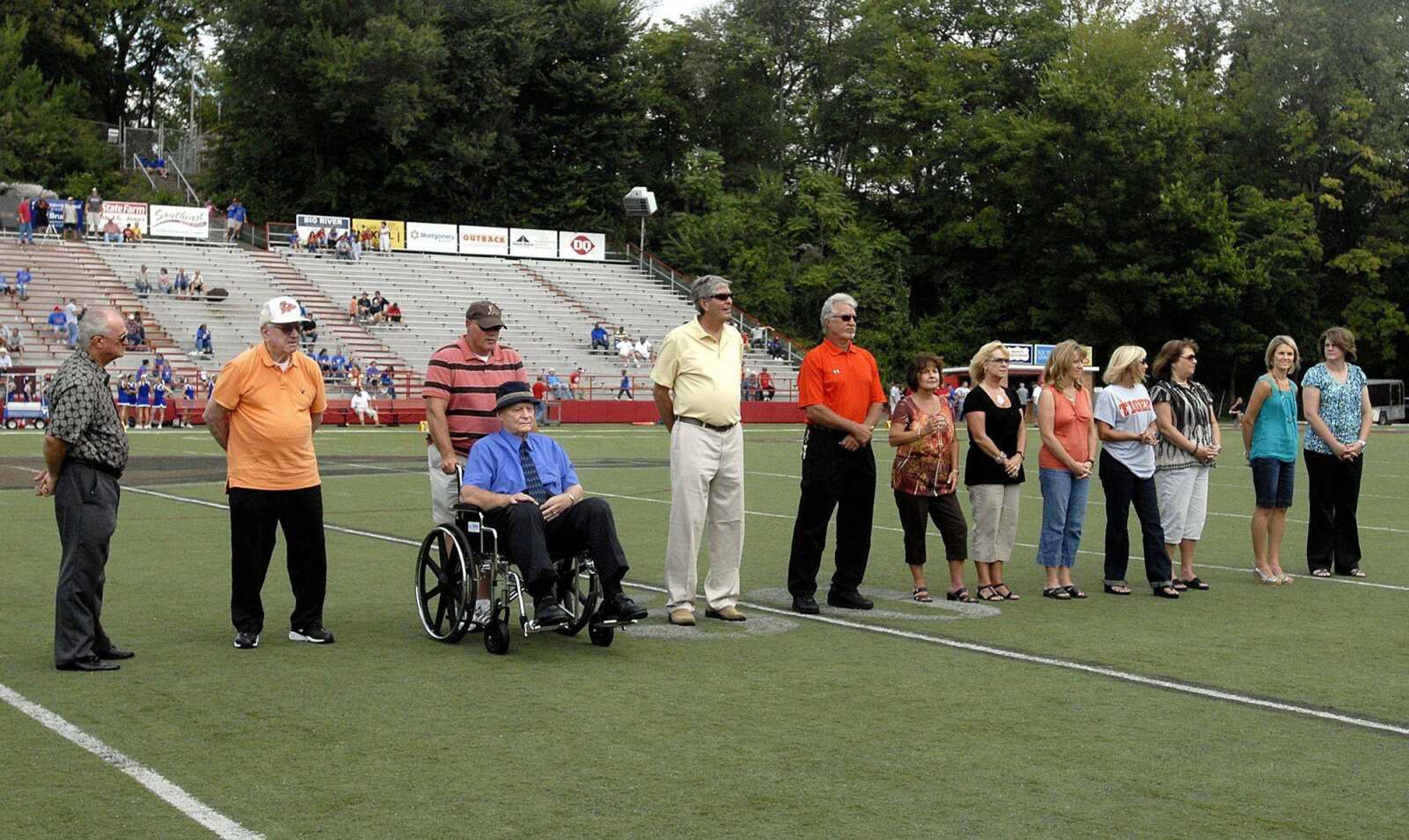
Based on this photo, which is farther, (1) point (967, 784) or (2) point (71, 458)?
(2) point (71, 458)

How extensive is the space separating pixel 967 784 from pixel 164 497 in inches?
565

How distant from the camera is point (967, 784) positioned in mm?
5863

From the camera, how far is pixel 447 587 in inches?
346

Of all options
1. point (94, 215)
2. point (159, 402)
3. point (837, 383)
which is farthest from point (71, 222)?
point (837, 383)

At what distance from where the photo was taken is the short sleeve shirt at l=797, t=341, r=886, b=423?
10.1 meters

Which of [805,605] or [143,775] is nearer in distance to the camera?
[143,775]

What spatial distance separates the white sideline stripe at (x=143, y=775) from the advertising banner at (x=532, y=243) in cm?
5310

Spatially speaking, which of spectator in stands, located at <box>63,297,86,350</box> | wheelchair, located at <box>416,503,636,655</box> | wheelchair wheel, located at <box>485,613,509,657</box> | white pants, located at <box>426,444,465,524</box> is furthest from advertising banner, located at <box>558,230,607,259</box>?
wheelchair wheel, located at <box>485,613,509,657</box>

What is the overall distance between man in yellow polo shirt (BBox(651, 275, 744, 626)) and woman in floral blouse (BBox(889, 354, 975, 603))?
140 centimetres

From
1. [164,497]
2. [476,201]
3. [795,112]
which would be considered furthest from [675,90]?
[164,497]

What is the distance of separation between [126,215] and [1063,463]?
46.4m

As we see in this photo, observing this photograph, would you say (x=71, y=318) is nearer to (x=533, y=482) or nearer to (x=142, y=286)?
(x=142, y=286)

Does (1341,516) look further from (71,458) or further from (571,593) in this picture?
(71,458)

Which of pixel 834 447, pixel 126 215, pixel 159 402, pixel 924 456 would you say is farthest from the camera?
pixel 126 215
